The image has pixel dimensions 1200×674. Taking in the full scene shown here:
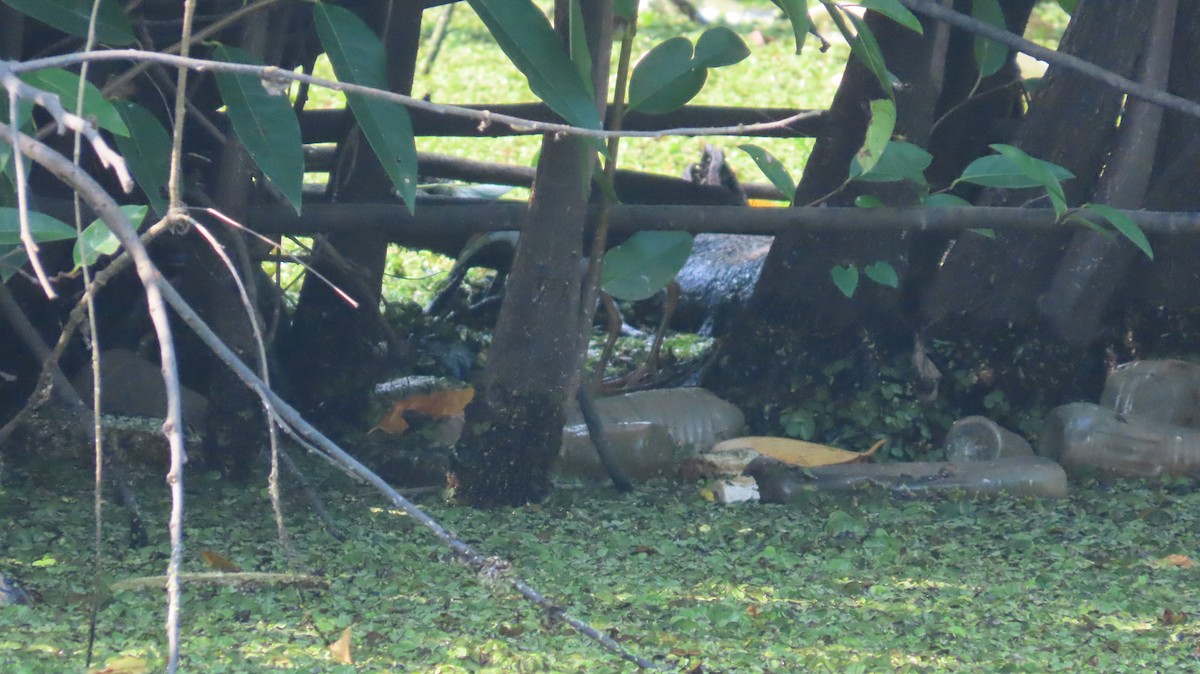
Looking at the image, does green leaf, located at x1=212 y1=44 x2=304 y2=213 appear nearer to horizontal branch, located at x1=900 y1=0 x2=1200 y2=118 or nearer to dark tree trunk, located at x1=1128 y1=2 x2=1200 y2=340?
horizontal branch, located at x1=900 y1=0 x2=1200 y2=118

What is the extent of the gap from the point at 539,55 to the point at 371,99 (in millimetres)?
259

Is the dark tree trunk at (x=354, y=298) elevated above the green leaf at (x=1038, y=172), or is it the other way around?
the green leaf at (x=1038, y=172)

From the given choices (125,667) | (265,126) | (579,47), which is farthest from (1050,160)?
(125,667)

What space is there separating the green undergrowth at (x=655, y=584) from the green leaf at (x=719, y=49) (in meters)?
0.78

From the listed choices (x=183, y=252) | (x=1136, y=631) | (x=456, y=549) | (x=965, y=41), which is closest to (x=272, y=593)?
(x=456, y=549)

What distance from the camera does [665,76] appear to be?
210cm

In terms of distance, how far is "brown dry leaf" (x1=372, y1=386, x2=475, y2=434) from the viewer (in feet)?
8.85

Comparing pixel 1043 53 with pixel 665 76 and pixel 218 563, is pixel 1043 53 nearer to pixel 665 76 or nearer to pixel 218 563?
pixel 665 76

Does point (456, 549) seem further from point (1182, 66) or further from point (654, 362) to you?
point (1182, 66)

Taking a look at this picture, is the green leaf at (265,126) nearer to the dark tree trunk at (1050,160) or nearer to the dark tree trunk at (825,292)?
the dark tree trunk at (825,292)

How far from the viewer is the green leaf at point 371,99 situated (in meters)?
1.88

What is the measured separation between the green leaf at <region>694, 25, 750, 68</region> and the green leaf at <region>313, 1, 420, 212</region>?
0.41 metres

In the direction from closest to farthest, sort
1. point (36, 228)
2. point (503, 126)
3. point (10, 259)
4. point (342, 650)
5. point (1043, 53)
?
point (36, 228), point (342, 650), point (10, 259), point (1043, 53), point (503, 126)

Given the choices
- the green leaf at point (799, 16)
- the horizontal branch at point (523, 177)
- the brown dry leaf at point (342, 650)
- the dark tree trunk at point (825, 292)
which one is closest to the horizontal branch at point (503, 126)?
the dark tree trunk at point (825, 292)
